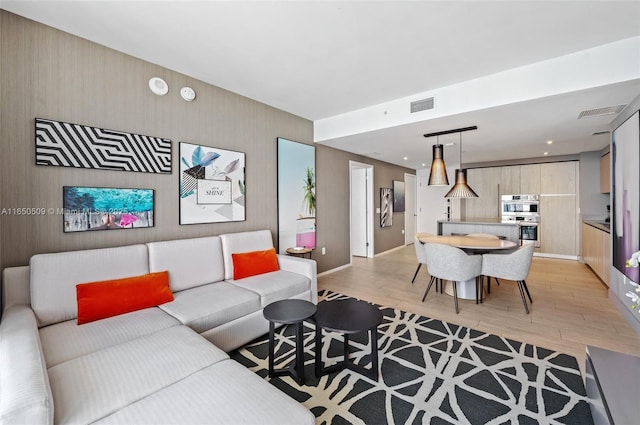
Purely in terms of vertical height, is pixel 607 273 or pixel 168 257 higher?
pixel 168 257

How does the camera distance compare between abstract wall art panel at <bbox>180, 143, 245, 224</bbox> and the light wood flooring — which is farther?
abstract wall art panel at <bbox>180, 143, 245, 224</bbox>

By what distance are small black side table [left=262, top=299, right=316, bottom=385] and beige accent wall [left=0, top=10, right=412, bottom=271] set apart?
5.05 feet

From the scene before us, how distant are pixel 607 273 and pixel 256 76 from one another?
17.3 feet

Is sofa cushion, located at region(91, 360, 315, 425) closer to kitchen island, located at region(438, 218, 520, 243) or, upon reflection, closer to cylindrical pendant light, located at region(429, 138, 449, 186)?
cylindrical pendant light, located at region(429, 138, 449, 186)

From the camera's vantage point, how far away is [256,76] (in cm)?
297

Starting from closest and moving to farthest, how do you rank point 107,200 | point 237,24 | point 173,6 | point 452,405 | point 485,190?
point 452,405, point 173,6, point 237,24, point 107,200, point 485,190

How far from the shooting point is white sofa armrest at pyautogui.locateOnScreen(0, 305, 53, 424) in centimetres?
95

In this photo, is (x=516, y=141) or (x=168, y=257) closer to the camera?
(x=168, y=257)

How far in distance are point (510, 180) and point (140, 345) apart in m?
7.56

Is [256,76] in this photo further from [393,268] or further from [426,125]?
[393,268]

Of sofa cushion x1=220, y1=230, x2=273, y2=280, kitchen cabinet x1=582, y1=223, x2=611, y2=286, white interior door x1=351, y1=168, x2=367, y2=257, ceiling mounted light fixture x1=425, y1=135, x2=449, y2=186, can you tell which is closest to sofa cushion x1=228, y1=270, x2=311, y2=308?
sofa cushion x1=220, y1=230, x2=273, y2=280

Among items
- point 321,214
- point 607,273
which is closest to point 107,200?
point 321,214

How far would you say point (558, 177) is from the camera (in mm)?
5977

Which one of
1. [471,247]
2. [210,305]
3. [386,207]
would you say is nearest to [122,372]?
[210,305]
